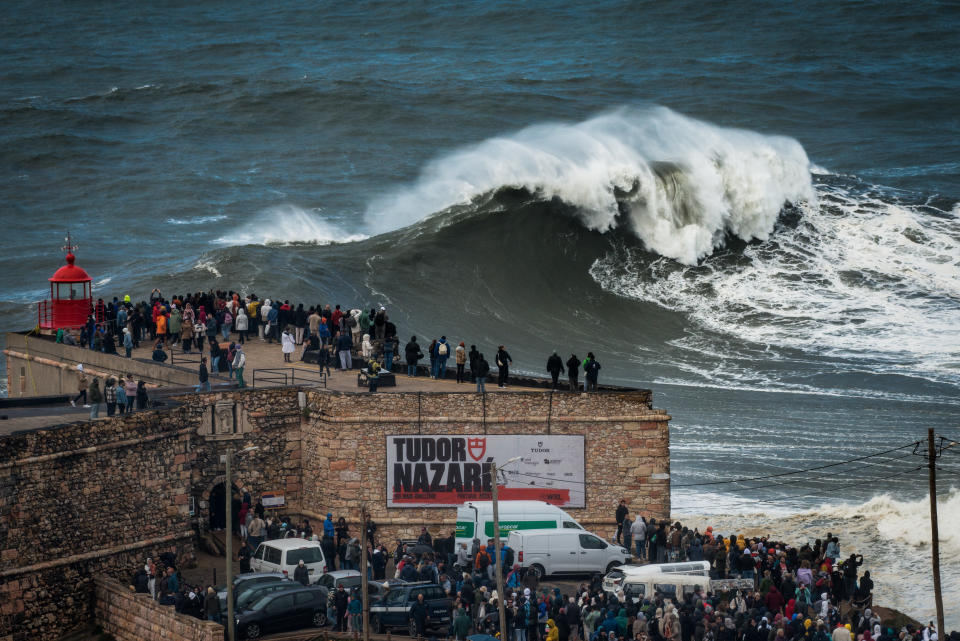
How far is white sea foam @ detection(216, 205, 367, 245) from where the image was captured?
61.7 meters

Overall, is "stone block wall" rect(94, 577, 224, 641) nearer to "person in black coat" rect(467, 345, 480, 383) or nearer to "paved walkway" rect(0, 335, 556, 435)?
"paved walkway" rect(0, 335, 556, 435)

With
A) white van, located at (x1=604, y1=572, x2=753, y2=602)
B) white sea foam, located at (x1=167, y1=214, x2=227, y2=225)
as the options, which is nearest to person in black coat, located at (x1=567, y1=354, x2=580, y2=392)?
white van, located at (x1=604, y1=572, x2=753, y2=602)

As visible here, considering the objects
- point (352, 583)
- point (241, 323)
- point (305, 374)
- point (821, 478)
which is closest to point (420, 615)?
point (352, 583)

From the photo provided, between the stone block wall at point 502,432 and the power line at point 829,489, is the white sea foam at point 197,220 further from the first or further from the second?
the stone block wall at point 502,432

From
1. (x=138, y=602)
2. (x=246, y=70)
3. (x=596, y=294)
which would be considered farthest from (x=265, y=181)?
(x=138, y=602)

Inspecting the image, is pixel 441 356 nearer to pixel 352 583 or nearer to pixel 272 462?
pixel 272 462

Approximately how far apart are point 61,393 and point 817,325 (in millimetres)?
27840

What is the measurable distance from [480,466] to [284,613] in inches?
259

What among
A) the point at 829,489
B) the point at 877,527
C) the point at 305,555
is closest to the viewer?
the point at 305,555

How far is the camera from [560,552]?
26.7 m

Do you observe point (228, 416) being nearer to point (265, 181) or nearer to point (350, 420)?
point (350, 420)

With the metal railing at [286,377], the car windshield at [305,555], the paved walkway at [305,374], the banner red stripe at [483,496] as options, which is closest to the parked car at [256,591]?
the car windshield at [305,555]

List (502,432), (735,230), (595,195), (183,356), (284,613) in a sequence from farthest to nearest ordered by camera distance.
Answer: (735,230), (595,195), (183,356), (502,432), (284,613)

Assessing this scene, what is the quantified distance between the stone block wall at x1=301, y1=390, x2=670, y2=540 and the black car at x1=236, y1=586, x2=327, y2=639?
16.5 ft
